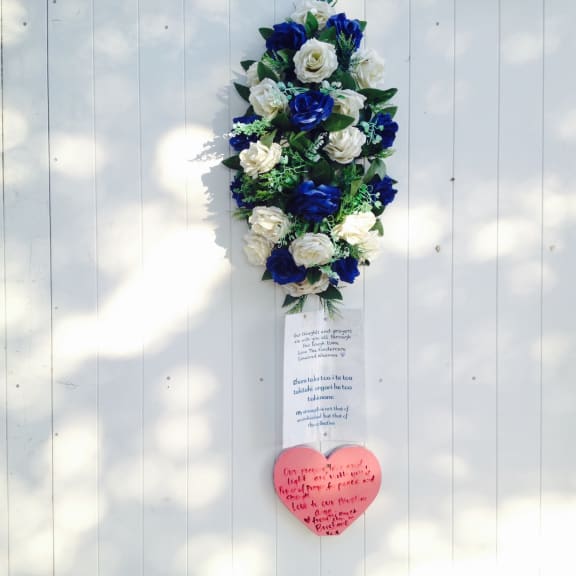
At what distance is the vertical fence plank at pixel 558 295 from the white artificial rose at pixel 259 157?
0.62 meters

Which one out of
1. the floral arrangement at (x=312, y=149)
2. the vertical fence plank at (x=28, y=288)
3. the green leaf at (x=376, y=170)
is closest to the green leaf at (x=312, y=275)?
the floral arrangement at (x=312, y=149)

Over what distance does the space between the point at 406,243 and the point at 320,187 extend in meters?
0.26

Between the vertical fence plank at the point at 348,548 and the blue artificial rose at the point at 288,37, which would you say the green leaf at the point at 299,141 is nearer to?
the blue artificial rose at the point at 288,37

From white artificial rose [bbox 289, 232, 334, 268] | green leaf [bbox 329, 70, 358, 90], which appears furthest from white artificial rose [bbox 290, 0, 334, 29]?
white artificial rose [bbox 289, 232, 334, 268]

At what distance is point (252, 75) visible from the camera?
3.86 feet

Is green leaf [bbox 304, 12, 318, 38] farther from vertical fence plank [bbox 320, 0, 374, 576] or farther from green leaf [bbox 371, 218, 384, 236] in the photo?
vertical fence plank [bbox 320, 0, 374, 576]

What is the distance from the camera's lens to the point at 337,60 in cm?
116

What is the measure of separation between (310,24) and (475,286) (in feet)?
2.13

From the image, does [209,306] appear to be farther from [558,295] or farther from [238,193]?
[558,295]

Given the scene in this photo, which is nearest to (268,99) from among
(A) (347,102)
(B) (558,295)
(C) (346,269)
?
(A) (347,102)

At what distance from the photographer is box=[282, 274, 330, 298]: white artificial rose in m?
1.19

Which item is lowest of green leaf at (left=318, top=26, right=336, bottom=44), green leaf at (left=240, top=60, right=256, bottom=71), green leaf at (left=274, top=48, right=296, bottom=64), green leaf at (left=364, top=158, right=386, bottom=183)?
green leaf at (left=364, top=158, right=386, bottom=183)

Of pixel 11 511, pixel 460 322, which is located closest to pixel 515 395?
pixel 460 322

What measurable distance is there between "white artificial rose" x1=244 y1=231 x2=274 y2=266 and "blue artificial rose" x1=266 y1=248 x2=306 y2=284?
0.08ft
